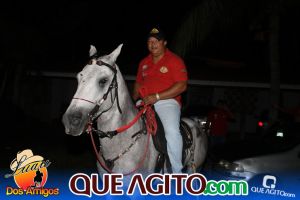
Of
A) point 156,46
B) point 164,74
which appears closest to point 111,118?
point 164,74

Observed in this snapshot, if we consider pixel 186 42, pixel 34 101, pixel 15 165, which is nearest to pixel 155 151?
pixel 15 165

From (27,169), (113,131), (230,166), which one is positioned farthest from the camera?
(230,166)

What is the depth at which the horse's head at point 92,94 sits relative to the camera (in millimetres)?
4383

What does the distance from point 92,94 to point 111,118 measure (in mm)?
550

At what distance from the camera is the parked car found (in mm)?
7777

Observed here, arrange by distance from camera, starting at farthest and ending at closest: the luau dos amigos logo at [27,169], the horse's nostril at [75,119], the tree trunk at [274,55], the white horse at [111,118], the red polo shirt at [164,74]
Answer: the tree trunk at [274,55], the luau dos amigos logo at [27,169], the red polo shirt at [164,74], the white horse at [111,118], the horse's nostril at [75,119]

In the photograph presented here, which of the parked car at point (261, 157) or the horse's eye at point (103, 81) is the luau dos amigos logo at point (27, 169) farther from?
the parked car at point (261, 157)

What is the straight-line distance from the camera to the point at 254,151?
8.49 m

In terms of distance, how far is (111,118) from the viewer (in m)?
4.98

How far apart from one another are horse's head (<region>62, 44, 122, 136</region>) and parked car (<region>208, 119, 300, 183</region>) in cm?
381

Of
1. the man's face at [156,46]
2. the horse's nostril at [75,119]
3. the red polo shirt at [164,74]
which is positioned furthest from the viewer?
the man's face at [156,46]

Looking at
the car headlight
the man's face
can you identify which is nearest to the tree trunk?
the car headlight

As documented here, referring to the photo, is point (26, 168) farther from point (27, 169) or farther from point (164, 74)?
point (164, 74)

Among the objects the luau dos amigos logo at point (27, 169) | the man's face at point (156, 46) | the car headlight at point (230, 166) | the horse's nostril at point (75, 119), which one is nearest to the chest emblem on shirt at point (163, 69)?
the man's face at point (156, 46)
